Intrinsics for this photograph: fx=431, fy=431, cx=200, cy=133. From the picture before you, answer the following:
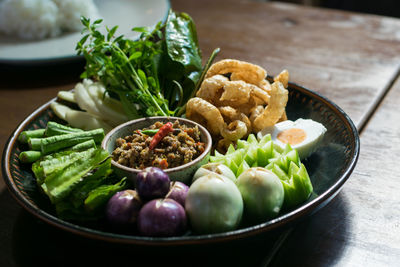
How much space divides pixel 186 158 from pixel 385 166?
32.6 inches

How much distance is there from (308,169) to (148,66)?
92cm

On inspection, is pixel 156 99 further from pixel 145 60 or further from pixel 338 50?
pixel 338 50

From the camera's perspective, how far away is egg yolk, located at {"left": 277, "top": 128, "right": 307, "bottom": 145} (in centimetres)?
177

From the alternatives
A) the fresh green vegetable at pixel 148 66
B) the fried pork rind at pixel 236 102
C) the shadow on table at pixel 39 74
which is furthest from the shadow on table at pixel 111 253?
the shadow on table at pixel 39 74

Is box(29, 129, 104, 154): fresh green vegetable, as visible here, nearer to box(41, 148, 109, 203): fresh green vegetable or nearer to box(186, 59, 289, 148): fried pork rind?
box(41, 148, 109, 203): fresh green vegetable

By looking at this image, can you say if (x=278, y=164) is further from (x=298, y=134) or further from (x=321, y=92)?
(x=321, y=92)

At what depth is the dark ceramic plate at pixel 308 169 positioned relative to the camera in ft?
3.77

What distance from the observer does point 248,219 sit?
1353 millimetres

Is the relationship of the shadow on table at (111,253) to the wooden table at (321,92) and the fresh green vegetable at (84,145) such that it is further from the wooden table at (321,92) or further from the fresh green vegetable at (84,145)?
the fresh green vegetable at (84,145)

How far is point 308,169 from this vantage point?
1716 millimetres

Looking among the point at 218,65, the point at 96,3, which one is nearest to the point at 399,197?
the point at 218,65

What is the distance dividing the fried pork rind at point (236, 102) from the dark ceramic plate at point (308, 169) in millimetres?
Result: 160

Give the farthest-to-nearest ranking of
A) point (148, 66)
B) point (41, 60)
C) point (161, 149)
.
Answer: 1. point (41, 60)
2. point (148, 66)
3. point (161, 149)

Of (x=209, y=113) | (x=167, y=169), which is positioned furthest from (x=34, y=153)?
(x=209, y=113)
